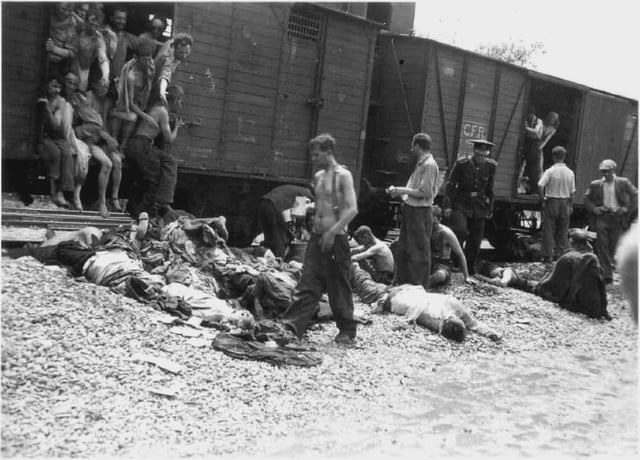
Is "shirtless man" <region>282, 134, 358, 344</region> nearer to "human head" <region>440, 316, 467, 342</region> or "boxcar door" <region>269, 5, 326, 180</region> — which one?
"human head" <region>440, 316, 467, 342</region>

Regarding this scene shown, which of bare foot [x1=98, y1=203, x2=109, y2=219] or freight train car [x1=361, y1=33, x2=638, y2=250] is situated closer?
bare foot [x1=98, y1=203, x2=109, y2=219]

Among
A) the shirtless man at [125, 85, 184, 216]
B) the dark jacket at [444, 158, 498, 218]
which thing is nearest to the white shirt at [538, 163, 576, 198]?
the dark jacket at [444, 158, 498, 218]

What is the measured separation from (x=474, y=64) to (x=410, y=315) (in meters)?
7.00

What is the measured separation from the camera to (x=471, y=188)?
31.8 feet

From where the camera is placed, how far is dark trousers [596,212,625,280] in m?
10.0

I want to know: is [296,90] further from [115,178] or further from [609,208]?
[609,208]

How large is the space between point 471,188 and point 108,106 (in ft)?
16.8

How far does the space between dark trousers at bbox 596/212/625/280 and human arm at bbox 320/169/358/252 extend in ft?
19.2

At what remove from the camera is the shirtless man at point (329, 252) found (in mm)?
5688

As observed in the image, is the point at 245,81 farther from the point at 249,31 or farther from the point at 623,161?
the point at 623,161

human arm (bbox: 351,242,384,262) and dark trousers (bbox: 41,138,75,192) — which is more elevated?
dark trousers (bbox: 41,138,75,192)

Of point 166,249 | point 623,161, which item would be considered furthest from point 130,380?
point 623,161

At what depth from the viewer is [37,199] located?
7367mm

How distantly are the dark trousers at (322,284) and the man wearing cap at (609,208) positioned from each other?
226 inches
